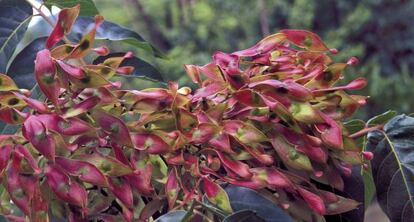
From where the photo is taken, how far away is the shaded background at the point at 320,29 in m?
4.89

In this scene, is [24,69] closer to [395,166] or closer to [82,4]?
[82,4]

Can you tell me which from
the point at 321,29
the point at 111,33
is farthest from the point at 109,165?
the point at 321,29

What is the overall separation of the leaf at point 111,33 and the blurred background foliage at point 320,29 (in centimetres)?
397

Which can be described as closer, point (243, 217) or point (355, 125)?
point (243, 217)

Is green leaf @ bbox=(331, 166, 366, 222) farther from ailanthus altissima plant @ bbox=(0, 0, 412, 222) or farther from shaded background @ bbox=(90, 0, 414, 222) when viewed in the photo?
shaded background @ bbox=(90, 0, 414, 222)

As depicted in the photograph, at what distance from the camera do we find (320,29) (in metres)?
5.36

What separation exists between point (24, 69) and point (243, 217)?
0.31m

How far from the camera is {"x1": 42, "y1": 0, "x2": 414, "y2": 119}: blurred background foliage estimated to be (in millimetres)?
4895

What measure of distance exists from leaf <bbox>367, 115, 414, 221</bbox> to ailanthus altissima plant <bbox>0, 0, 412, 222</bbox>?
0.30 ft

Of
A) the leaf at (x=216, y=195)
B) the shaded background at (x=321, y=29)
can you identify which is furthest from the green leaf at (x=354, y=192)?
the shaded background at (x=321, y=29)

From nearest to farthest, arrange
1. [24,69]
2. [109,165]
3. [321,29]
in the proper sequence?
[109,165], [24,69], [321,29]

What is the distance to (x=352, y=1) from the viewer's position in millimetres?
5242

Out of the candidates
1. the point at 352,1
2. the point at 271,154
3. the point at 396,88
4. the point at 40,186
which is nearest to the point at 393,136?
the point at 271,154

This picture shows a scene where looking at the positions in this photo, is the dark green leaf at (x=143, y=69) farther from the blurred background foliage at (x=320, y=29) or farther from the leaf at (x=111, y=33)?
the blurred background foliage at (x=320, y=29)
